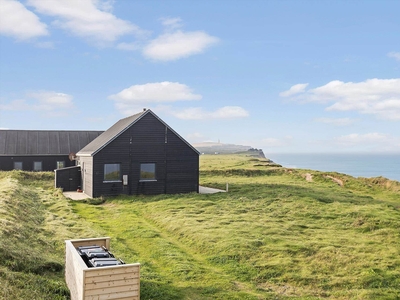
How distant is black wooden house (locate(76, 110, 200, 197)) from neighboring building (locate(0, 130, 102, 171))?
624 inches

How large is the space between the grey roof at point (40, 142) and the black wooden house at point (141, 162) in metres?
16.3

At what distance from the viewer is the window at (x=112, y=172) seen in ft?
99.5

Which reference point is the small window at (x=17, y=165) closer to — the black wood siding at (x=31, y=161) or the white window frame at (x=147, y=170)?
the black wood siding at (x=31, y=161)

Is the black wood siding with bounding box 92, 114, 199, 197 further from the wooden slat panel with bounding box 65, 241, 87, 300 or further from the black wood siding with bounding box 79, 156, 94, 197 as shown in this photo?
the wooden slat panel with bounding box 65, 241, 87, 300

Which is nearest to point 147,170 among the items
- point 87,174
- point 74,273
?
point 87,174

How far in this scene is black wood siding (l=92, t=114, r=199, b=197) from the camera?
30250mm

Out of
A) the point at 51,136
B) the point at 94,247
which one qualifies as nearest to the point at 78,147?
the point at 51,136

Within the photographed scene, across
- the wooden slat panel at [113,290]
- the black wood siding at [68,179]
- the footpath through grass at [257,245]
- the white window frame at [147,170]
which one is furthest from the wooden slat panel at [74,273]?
the black wood siding at [68,179]

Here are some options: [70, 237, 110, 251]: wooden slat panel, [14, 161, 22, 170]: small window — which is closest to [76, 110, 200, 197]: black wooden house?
[14, 161, 22, 170]: small window

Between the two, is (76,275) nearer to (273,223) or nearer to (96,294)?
(96,294)

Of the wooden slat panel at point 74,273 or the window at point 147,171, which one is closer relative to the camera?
the wooden slat panel at point 74,273

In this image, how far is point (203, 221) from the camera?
20.2 metres

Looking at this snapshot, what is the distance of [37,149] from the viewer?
4666 cm

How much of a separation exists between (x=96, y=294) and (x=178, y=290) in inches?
122
